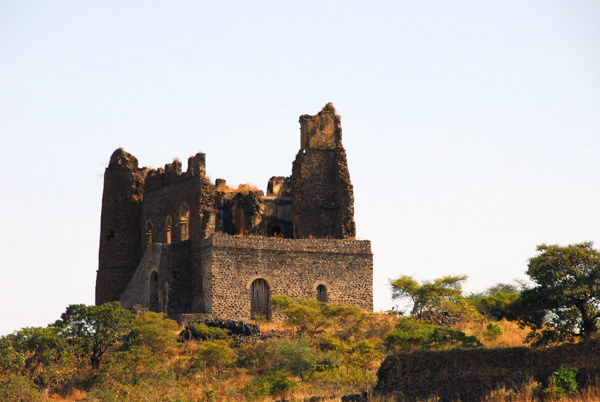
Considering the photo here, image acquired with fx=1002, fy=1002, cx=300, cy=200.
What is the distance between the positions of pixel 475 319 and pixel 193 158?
13.8 metres

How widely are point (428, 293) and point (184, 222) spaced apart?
11.5 metres

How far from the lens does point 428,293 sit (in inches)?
1622

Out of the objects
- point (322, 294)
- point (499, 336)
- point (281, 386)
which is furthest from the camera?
point (322, 294)

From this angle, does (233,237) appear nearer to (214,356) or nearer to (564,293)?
(214,356)

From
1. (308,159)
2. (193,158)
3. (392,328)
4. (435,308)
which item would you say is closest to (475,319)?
(435,308)

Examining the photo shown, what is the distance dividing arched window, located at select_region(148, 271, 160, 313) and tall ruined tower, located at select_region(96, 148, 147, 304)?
241 inches

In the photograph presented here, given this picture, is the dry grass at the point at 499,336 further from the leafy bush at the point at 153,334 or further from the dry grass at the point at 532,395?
the leafy bush at the point at 153,334

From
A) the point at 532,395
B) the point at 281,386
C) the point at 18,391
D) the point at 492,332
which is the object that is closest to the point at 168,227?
the point at 492,332

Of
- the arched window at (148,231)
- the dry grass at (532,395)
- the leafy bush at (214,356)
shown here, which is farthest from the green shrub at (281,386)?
the arched window at (148,231)

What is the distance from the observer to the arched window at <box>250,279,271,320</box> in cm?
3994

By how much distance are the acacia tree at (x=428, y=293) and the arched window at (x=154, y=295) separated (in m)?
9.75

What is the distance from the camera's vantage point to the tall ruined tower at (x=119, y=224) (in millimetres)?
47500

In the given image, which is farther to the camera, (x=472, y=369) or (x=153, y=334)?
→ (x=153, y=334)

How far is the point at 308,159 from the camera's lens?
45188 millimetres
